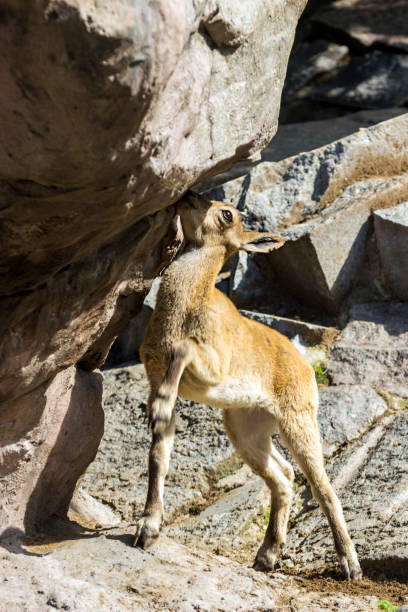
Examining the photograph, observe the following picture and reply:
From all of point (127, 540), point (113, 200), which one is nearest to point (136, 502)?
point (127, 540)

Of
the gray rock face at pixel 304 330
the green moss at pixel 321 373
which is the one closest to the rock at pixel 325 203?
the gray rock face at pixel 304 330

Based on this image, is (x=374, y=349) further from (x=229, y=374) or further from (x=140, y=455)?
(x=229, y=374)

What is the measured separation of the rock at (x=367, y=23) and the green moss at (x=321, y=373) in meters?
9.02

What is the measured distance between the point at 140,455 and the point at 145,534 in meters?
2.66

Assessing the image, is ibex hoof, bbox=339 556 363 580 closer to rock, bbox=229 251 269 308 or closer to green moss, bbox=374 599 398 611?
green moss, bbox=374 599 398 611

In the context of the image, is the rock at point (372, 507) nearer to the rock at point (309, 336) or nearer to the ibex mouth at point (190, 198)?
the rock at point (309, 336)

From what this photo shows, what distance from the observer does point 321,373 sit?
8.26 meters

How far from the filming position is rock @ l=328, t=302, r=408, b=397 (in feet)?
26.4

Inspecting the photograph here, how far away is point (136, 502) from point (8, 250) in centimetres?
350

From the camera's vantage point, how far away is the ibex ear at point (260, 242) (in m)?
6.07

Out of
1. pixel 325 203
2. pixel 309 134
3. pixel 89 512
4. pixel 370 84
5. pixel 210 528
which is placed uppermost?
pixel 370 84

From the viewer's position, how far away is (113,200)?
12.8 feet

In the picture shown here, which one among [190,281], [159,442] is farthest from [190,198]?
[159,442]

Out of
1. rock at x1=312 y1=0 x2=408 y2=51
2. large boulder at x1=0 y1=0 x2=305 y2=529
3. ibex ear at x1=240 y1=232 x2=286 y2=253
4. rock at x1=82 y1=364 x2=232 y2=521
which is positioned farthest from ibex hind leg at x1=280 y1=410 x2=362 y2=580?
rock at x1=312 y1=0 x2=408 y2=51
